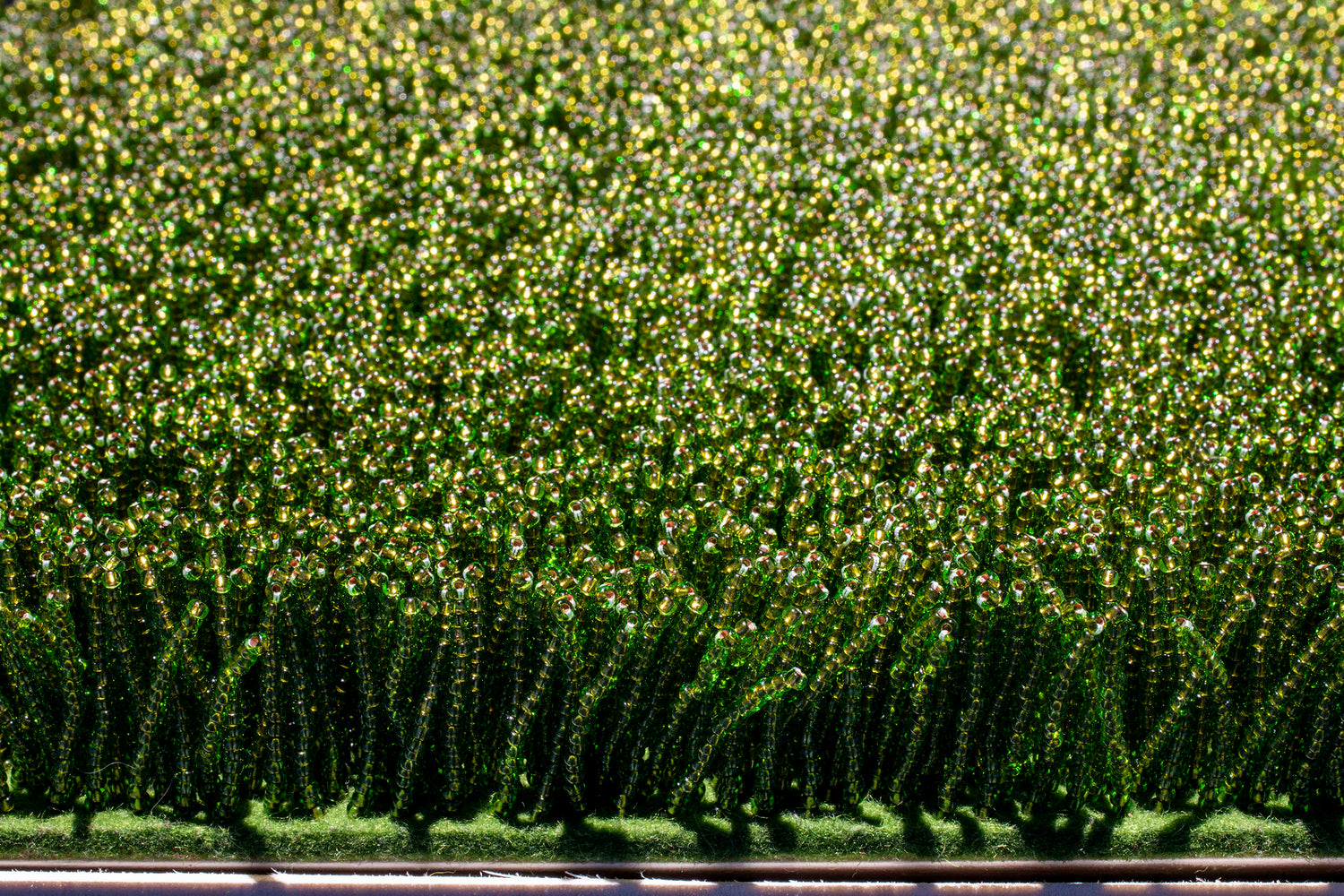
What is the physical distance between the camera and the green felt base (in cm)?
101

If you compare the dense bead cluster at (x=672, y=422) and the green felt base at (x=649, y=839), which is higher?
the dense bead cluster at (x=672, y=422)

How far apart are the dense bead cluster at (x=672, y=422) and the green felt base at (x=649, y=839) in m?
0.03

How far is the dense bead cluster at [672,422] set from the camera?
3.36ft

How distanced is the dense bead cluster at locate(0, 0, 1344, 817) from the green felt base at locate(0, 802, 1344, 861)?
1.1 inches

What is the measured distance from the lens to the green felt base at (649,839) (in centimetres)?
101

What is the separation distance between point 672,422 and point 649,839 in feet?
1.42

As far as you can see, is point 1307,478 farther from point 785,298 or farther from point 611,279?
point 611,279

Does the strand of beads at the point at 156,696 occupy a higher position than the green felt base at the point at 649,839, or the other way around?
the strand of beads at the point at 156,696

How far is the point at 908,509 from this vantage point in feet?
3.61

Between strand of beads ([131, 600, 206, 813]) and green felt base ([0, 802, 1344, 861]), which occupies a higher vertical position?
strand of beads ([131, 600, 206, 813])

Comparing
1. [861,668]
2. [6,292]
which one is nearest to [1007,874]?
[861,668]

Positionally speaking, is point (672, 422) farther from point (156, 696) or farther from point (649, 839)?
point (156, 696)

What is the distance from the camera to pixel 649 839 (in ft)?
3.32

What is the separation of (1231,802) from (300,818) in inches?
33.9
